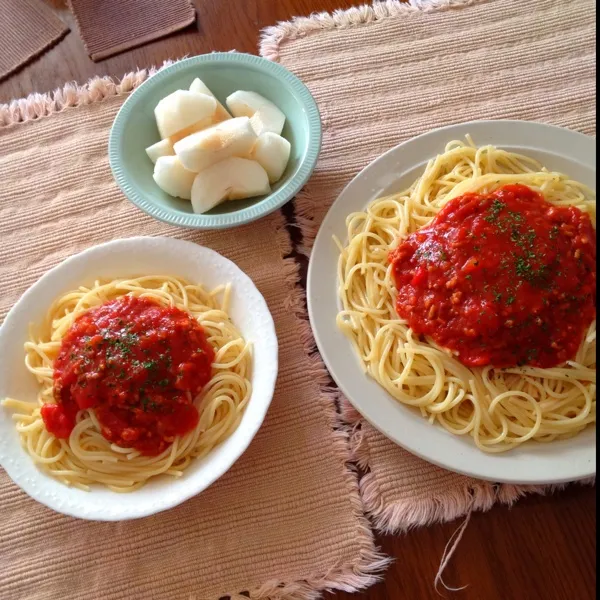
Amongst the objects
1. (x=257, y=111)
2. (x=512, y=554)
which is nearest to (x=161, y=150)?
(x=257, y=111)

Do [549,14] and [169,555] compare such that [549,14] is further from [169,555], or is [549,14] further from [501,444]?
[169,555]

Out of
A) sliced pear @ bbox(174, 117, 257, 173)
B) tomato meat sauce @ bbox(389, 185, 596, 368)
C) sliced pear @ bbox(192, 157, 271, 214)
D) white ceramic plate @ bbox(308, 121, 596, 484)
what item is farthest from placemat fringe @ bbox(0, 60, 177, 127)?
tomato meat sauce @ bbox(389, 185, 596, 368)

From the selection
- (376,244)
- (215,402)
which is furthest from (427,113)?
(215,402)

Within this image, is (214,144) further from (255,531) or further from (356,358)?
(255,531)

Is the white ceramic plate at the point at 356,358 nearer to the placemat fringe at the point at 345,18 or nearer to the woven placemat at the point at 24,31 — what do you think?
the placemat fringe at the point at 345,18

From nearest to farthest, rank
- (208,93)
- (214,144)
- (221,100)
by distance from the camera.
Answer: (214,144) → (208,93) → (221,100)

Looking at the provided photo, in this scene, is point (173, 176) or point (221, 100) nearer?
point (173, 176)

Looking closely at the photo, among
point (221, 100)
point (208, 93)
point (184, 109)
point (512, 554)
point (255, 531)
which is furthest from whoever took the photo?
point (221, 100)
